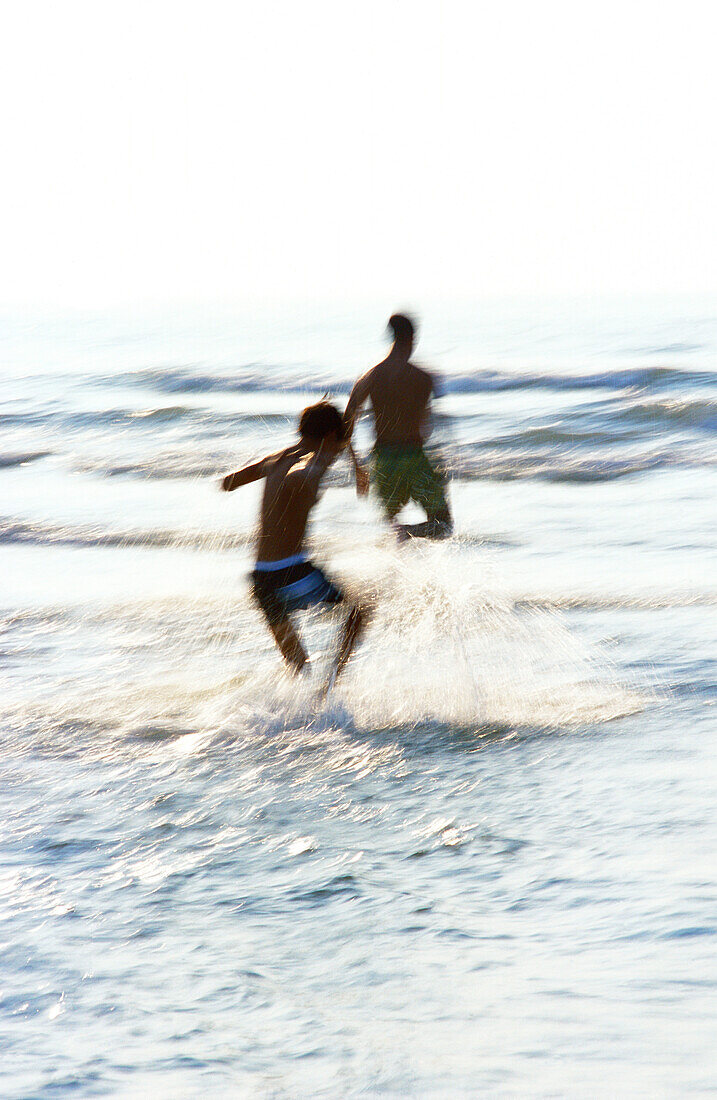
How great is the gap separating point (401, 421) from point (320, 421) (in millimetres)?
2128

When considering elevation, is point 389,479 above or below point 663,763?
above

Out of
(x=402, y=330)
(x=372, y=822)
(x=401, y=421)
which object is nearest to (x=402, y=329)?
(x=402, y=330)

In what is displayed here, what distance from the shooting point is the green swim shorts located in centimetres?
646

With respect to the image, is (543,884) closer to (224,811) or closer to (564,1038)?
(564,1038)

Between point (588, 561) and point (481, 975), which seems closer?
point (481, 975)

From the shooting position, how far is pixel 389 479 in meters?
6.54

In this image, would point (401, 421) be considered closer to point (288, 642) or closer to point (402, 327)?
point (402, 327)

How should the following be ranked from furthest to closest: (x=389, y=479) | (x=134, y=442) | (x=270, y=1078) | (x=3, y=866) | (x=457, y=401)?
1. (x=457, y=401)
2. (x=134, y=442)
3. (x=389, y=479)
4. (x=3, y=866)
5. (x=270, y=1078)

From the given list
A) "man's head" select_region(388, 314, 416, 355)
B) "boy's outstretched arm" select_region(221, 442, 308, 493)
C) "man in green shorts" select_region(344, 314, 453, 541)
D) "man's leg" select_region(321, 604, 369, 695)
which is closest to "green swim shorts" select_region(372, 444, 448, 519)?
"man in green shorts" select_region(344, 314, 453, 541)

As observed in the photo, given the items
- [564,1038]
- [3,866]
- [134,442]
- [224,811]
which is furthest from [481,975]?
[134,442]

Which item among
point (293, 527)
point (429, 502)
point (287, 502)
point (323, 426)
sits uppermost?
point (323, 426)

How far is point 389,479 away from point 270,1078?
14.3 ft

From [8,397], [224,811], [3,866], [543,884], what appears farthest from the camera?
[8,397]

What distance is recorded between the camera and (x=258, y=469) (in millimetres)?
4395
